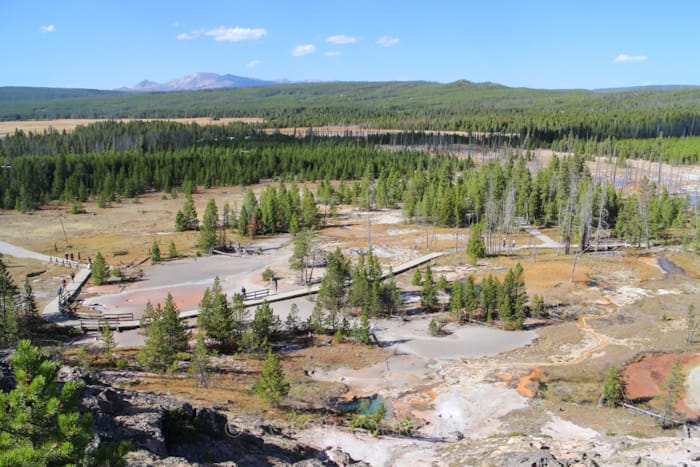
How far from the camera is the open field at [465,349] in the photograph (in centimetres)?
2656

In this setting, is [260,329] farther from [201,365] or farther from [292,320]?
[201,365]

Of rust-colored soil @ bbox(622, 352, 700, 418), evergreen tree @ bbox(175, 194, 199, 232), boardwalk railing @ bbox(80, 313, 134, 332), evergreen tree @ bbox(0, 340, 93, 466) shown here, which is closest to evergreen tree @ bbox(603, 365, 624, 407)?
rust-colored soil @ bbox(622, 352, 700, 418)

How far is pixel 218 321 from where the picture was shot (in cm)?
3781

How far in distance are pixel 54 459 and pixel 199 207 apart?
84.1 meters

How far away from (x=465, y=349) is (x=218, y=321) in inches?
658

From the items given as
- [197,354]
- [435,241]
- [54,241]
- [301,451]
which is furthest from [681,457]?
[54,241]

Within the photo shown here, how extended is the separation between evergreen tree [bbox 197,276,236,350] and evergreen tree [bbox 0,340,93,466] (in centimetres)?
2637

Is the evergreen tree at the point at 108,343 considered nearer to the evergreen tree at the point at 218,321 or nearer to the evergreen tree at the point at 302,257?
the evergreen tree at the point at 218,321

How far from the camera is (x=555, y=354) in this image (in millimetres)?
38000

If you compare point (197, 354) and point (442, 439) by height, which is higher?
point (197, 354)

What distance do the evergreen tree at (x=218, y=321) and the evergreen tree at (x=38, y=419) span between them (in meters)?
26.4

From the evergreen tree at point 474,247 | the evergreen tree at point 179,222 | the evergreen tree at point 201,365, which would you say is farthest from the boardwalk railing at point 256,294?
the evergreen tree at point 179,222

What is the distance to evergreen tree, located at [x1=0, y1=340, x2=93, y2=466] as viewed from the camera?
1088 cm

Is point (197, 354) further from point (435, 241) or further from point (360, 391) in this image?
point (435, 241)
